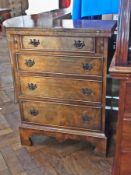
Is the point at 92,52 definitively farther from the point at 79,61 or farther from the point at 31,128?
the point at 31,128

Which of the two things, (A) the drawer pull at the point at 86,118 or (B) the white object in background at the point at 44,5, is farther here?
(B) the white object in background at the point at 44,5

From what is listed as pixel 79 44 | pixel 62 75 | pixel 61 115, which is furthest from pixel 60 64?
pixel 61 115

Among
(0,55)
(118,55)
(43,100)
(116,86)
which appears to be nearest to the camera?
(118,55)

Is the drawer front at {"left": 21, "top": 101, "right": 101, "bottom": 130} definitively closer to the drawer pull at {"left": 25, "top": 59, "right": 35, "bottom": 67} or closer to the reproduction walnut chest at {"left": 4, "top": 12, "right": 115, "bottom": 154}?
the reproduction walnut chest at {"left": 4, "top": 12, "right": 115, "bottom": 154}

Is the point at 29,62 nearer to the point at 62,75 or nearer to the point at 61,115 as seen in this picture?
the point at 62,75

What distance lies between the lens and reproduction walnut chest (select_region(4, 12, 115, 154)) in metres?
1.32

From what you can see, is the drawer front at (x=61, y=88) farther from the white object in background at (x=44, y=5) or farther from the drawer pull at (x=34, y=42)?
the white object in background at (x=44, y=5)

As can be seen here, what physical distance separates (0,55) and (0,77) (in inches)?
37.6

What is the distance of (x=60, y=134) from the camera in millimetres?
1589

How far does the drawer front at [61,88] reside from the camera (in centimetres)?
141

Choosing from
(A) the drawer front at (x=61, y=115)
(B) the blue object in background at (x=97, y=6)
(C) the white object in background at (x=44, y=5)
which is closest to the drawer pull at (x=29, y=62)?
(A) the drawer front at (x=61, y=115)

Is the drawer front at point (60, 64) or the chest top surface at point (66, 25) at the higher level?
the chest top surface at point (66, 25)

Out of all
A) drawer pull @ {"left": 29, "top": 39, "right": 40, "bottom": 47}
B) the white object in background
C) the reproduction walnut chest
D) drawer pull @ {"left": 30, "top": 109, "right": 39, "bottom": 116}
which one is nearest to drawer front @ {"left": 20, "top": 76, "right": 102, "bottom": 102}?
the reproduction walnut chest

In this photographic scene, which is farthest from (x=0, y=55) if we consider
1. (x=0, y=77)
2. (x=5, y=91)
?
(x=5, y=91)
